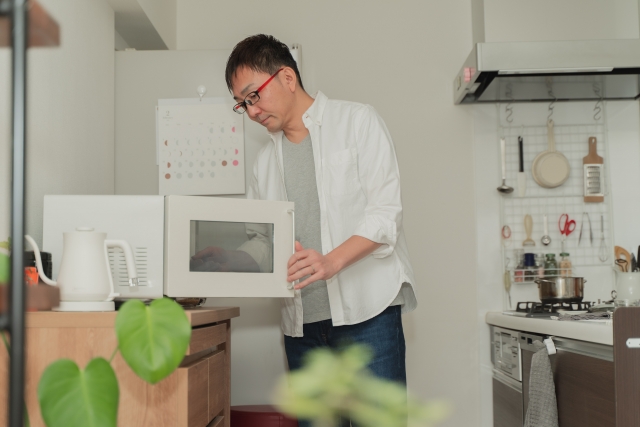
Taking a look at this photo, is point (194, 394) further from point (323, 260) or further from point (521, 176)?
point (521, 176)

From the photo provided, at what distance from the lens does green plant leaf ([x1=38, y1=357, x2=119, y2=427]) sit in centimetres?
68

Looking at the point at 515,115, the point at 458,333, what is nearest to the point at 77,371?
the point at 458,333

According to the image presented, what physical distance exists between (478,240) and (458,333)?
39 centimetres

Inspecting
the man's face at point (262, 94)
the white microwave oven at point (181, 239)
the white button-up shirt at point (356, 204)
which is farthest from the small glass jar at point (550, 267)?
the white microwave oven at point (181, 239)

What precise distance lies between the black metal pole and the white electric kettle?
2.74 ft

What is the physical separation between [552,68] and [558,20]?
290mm

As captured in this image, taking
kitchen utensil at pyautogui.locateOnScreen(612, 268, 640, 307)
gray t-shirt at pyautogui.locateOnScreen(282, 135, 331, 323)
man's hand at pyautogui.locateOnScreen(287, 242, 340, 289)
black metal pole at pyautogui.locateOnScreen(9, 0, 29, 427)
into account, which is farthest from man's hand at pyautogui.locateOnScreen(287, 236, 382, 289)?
black metal pole at pyautogui.locateOnScreen(9, 0, 29, 427)

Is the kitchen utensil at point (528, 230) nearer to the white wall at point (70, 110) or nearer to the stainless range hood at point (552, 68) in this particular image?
the stainless range hood at point (552, 68)

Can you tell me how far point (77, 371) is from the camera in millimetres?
707

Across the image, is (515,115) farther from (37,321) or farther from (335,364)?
(335,364)

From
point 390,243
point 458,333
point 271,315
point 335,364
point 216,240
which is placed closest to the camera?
point 335,364

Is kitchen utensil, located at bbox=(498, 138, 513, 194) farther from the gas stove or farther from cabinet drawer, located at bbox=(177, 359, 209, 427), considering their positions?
cabinet drawer, located at bbox=(177, 359, 209, 427)

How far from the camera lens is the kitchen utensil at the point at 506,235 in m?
2.63

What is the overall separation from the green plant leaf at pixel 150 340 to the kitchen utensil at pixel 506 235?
2110 millimetres
